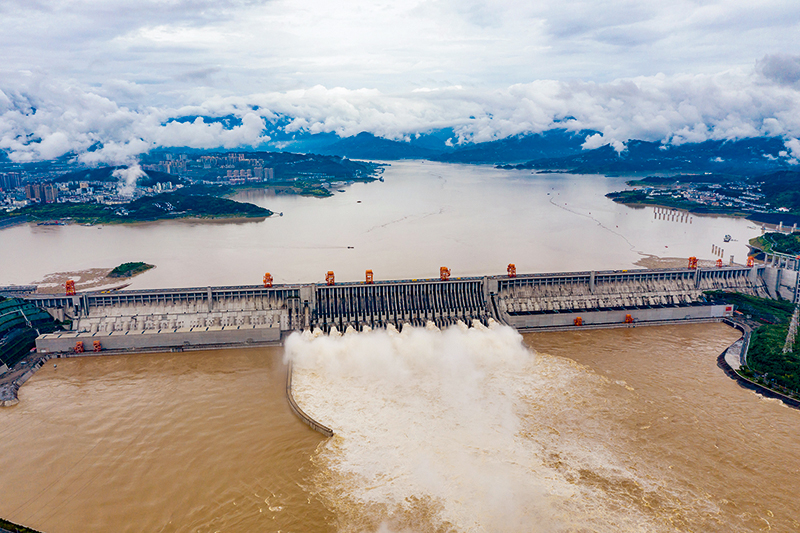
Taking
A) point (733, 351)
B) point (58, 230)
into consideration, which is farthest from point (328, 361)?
point (58, 230)

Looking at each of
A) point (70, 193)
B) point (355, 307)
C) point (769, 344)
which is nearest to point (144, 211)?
point (70, 193)

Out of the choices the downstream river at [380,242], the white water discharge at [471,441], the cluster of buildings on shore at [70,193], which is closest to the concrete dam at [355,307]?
the white water discharge at [471,441]

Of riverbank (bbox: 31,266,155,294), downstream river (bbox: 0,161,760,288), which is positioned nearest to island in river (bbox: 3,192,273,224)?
downstream river (bbox: 0,161,760,288)

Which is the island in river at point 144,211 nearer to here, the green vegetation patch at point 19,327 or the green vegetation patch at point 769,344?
the green vegetation patch at point 19,327

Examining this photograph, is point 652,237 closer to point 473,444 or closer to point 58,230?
point 473,444

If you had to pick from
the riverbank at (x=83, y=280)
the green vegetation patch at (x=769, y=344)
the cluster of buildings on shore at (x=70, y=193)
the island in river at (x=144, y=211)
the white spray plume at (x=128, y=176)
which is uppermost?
the white spray plume at (x=128, y=176)

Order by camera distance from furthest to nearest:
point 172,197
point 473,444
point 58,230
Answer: point 172,197 → point 58,230 → point 473,444
